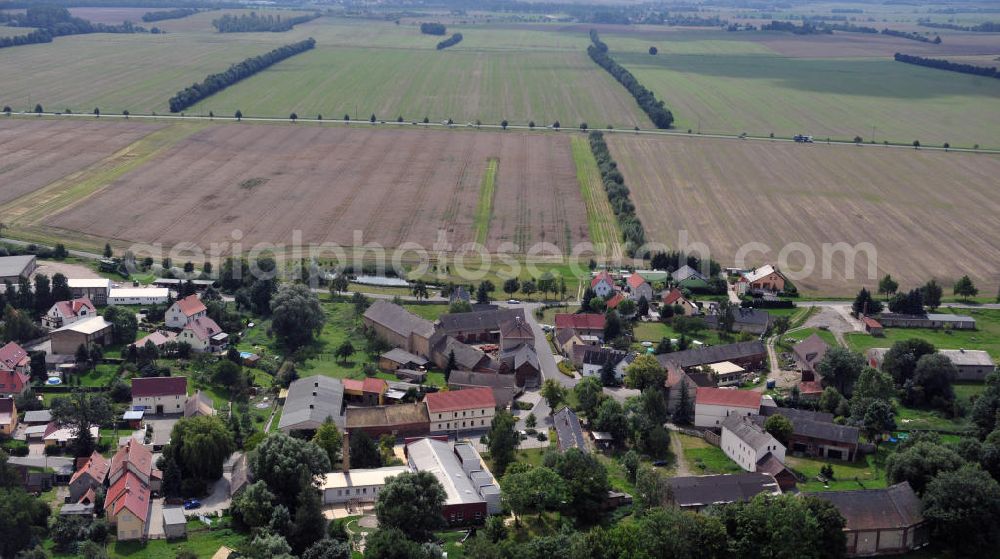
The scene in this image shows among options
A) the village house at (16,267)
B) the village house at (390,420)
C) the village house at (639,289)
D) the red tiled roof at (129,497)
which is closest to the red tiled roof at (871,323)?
the village house at (639,289)

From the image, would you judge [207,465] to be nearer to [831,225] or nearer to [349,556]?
[349,556]

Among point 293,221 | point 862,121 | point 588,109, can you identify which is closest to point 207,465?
point 293,221

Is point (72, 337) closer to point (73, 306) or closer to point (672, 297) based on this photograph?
point (73, 306)

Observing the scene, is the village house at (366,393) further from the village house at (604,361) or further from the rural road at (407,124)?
the rural road at (407,124)

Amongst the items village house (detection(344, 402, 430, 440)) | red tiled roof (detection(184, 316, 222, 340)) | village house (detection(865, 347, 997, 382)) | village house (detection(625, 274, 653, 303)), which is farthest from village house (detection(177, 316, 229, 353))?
village house (detection(865, 347, 997, 382))

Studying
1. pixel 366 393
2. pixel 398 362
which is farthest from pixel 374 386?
pixel 398 362

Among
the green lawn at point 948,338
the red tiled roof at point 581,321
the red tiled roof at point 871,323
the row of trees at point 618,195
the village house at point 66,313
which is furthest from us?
the row of trees at point 618,195
